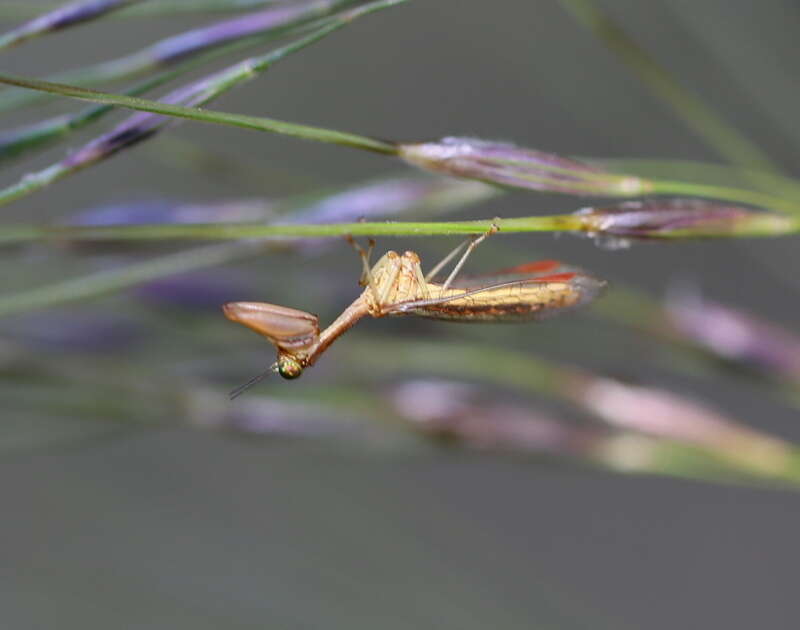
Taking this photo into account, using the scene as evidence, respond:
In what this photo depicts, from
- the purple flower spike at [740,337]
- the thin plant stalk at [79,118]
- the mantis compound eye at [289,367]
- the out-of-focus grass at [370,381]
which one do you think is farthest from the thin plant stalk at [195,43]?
the purple flower spike at [740,337]

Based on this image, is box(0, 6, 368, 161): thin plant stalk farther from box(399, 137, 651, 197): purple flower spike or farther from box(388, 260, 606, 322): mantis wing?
box(388, 260, 606, 322): mantis wing

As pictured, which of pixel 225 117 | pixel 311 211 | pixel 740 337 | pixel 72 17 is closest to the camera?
pixel 225 117

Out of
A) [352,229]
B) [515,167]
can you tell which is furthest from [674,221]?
[352,229]

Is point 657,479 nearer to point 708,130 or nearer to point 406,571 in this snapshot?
point 406,571

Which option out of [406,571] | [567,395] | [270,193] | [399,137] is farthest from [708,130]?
[399,137]

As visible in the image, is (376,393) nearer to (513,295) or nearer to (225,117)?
(513,295)

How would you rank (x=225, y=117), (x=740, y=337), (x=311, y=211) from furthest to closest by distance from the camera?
(x=740, y=337)
(x=311, y=211)
(x=225, y=117)
